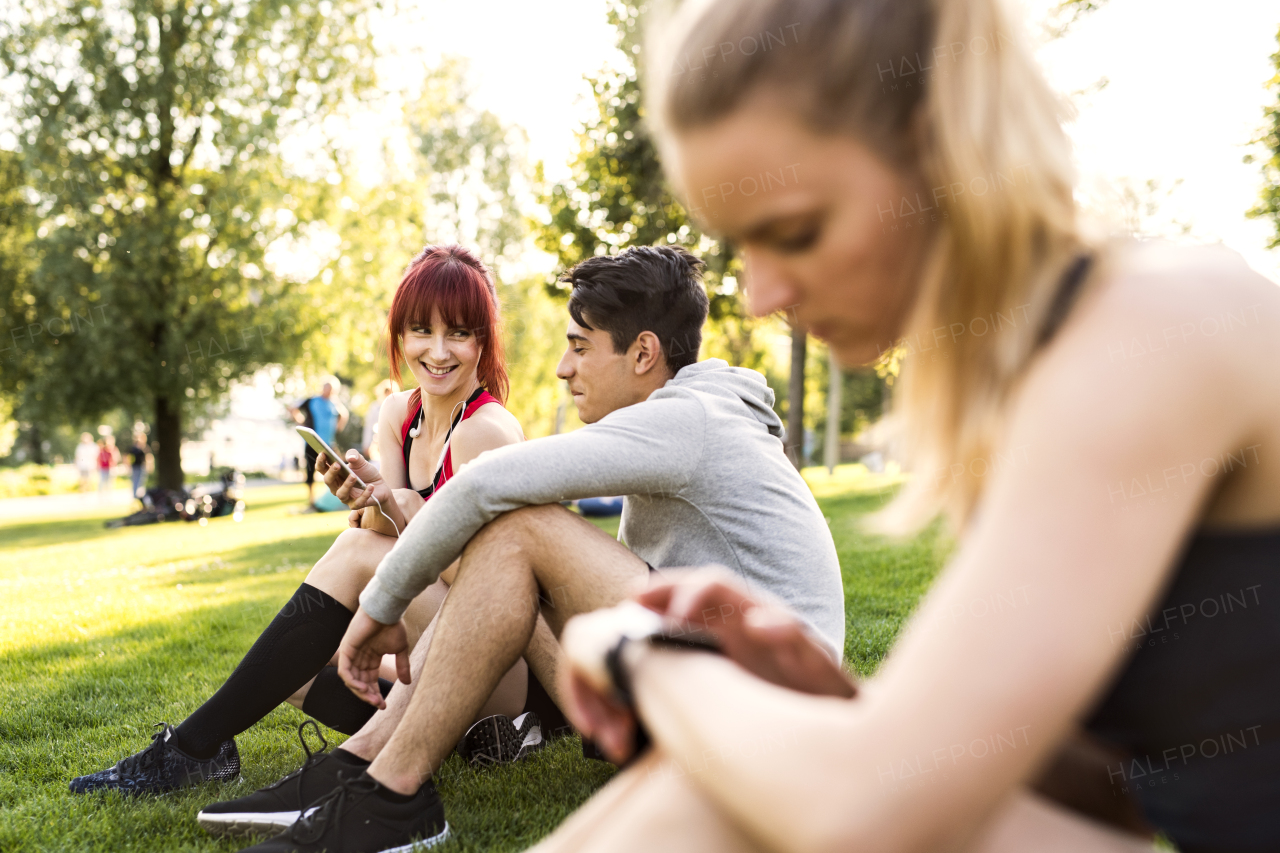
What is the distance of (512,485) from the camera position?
205 centimetres

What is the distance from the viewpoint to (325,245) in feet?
64.8

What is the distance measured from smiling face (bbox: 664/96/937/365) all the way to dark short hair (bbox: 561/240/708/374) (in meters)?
1.91

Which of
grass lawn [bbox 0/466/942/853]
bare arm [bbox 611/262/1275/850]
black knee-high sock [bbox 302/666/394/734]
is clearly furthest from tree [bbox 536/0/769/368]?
bare arm [bbox 611/262/1275/850]

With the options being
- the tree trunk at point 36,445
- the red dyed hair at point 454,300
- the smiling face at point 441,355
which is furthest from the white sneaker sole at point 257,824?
the tree trunk at point 36,445

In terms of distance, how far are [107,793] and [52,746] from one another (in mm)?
830

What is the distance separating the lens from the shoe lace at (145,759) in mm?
2855

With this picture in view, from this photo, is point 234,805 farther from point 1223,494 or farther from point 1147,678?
point 1223,494

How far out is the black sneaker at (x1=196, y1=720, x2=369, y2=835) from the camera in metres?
2.28

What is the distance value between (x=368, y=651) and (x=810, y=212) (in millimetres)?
1685

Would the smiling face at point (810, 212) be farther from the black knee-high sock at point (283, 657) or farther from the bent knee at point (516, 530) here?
the black knee-high sock at point (283, 657)

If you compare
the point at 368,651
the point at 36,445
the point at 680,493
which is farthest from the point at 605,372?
the point at 36,445

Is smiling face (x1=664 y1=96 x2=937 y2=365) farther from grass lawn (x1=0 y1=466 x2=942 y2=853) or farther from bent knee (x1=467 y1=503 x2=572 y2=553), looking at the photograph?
bent knee (x1=467 y1=503 x2=572 y2=553)

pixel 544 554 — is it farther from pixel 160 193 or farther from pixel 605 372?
Answer: pixel 160 193

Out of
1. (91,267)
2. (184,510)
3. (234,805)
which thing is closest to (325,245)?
(91,267)
